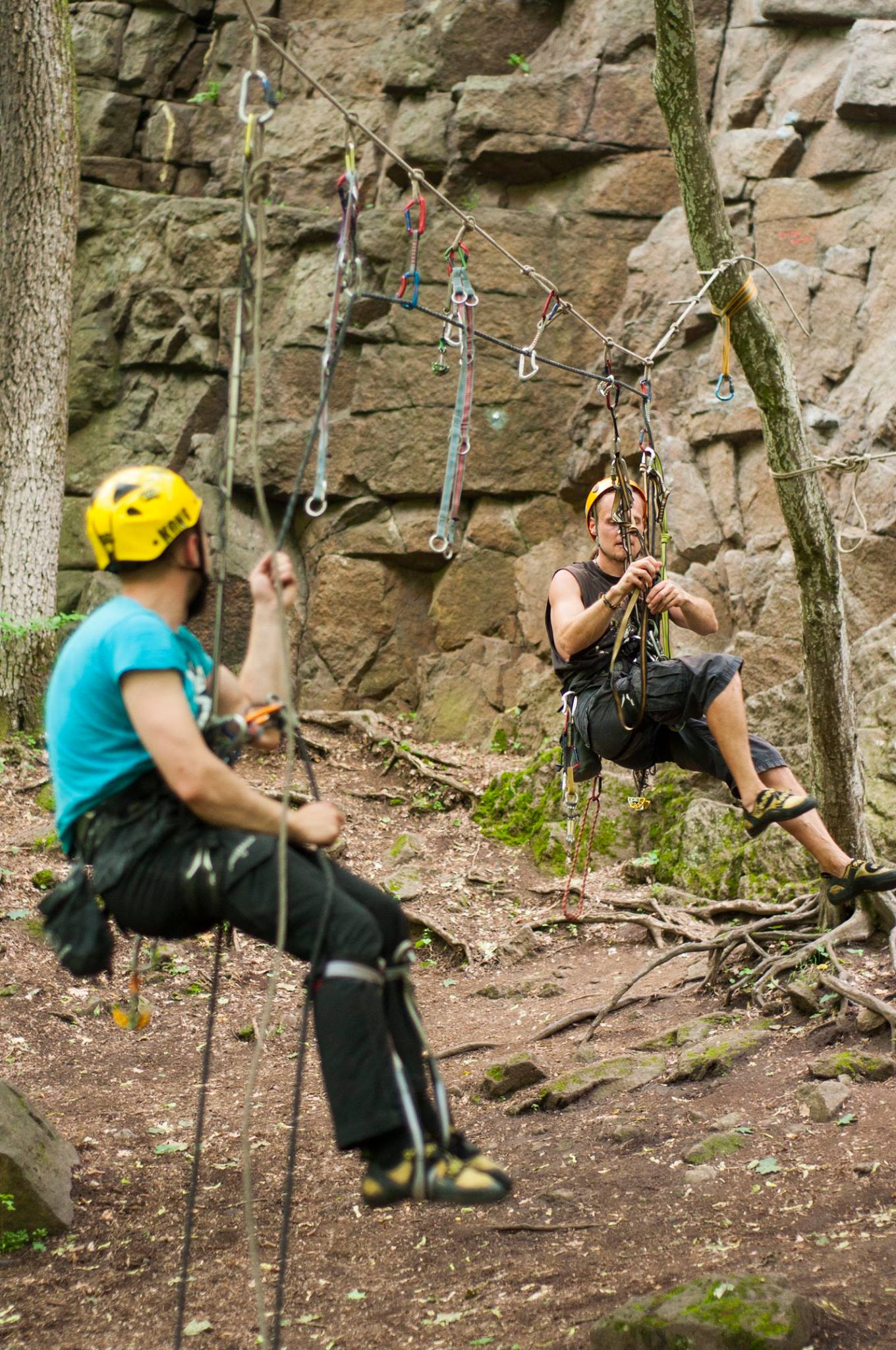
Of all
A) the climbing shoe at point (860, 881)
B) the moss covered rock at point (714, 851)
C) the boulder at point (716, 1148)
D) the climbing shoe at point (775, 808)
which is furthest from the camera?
the moss covered rock at point (714, 851)

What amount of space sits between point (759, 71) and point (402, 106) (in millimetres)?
3449

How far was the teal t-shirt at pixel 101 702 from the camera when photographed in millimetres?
2559

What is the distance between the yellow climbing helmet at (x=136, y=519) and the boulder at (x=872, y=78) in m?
8.82

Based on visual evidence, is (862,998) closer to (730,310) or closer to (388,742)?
(730,310)

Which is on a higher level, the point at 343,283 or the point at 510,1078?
the point at 343,283

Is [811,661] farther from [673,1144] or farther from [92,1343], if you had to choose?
[92,1343]

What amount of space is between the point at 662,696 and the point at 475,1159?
233cm

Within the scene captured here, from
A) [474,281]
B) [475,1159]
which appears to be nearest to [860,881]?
[475,1159]

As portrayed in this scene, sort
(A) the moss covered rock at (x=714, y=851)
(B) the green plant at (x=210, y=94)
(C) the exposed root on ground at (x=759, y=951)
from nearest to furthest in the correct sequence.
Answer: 1. (C) the exposed root on ground at (x=759, y=951)
2. (A) the moss covered rock at (x=714, y=851)
3. (B) the green plant at (x=210, y=94)

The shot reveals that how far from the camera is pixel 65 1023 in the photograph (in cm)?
618

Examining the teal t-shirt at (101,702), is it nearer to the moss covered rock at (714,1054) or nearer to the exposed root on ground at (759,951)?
the moss covered rock at (714,1054)

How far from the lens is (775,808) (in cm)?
425

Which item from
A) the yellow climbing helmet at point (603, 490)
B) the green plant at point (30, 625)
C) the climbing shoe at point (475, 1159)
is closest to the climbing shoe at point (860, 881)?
the yellow climbing helmet at point (603, 490)

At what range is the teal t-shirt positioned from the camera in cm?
256
